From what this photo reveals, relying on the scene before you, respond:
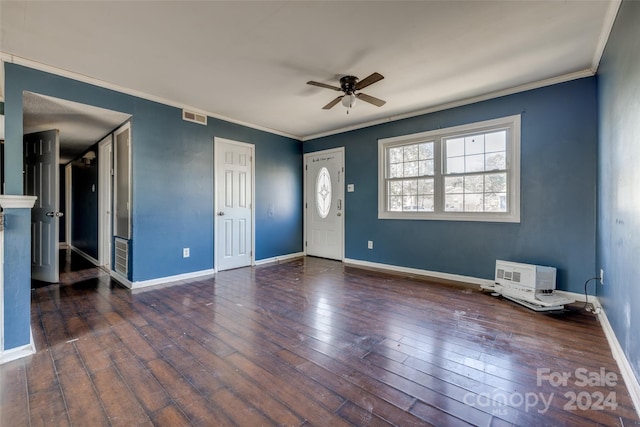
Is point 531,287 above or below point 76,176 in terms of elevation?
below

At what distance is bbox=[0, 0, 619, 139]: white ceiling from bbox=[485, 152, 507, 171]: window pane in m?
0.79

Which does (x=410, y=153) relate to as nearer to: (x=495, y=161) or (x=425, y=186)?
(x=425, y=186)

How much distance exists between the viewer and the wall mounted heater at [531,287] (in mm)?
2912

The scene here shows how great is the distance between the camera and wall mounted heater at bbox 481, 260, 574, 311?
291cm

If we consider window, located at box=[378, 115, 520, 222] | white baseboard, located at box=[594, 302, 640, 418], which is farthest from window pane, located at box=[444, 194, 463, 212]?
white baseboard, located at box=[594, 302, 640, 418]

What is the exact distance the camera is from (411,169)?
14.9 ft

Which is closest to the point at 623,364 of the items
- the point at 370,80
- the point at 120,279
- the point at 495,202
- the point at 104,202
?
the point at 495,202

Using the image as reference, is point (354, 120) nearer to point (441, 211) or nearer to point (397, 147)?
point (397, 147)

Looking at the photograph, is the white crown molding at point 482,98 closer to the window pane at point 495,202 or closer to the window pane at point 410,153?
the window pane at point 410,153

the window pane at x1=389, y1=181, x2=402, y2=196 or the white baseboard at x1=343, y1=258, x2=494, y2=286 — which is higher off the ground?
the window pane at x1=389, y1=181, x2=402, y2=196

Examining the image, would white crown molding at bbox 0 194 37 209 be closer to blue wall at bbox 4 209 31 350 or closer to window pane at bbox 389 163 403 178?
blue wall at bbox 4 209 31 350

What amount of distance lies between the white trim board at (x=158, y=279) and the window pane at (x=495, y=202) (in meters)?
4.11

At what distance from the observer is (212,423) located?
55.5 inches

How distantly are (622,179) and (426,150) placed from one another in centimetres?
255
